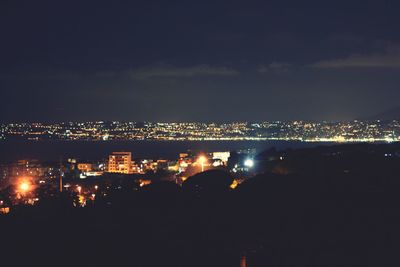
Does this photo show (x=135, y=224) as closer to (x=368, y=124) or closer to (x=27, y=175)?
(x=27, y=175)

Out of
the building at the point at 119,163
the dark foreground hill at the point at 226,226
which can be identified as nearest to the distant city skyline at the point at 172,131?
the building at the point at 119,163

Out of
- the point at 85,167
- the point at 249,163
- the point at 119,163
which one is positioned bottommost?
the point at 85,167

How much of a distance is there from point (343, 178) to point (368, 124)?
2363 inches

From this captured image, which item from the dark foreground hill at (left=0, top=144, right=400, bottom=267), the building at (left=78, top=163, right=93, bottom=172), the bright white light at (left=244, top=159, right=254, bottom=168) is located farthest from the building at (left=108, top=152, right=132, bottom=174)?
the dark foreground hill at (left=0, top=144, right=400, bottom=267)

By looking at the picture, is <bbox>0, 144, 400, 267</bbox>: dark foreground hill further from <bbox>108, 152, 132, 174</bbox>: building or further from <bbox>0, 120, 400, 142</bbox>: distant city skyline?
<bbox>0, 120, 400, 142</bbox>: distant city skyline

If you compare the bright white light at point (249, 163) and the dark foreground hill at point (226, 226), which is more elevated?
the bright white light at point (249, 163)

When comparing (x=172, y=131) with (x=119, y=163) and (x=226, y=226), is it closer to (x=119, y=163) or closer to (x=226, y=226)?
(x=119, y=163)

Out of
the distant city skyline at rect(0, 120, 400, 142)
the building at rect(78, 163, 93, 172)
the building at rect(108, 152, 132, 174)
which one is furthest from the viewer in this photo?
the distant city skyline at rect(0, 120, 400, 142)

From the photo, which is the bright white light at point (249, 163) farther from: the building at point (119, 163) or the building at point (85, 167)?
the building at point (119, 163)

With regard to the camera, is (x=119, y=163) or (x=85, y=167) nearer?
(x=85, y=167)

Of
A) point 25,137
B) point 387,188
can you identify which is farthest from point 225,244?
point 25,137

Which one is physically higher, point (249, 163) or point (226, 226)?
point (249, 163)

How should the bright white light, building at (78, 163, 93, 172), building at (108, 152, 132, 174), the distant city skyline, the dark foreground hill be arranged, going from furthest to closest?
1. the distant city skyline
2. building at (108, 152, 132, 174)
3. building at (78, 163, 93, 172)
4. the bright white light
5. the dark foreground hill

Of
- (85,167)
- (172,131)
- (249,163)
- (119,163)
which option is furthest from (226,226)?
→ (172,131)
